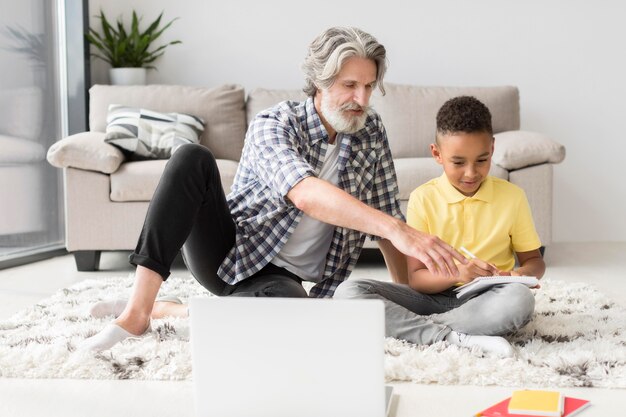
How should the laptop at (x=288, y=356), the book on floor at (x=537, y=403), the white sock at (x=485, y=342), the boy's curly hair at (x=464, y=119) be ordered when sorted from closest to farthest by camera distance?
the laptop at (x=288, y=356)
the book on floor at (x=537, y=403)
the white sock at (x=485, y=342)
the boy's curly hair at (x=464, y=119)

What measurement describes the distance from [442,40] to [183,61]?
1.40m

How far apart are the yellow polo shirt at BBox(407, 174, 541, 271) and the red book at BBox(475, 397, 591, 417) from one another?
640mm

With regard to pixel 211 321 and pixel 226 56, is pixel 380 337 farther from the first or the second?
pixel 226 56

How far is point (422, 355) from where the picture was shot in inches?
80.4

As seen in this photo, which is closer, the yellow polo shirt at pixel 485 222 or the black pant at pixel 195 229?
A: the black pant at pixel 195 229

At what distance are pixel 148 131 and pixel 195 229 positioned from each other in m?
1.92

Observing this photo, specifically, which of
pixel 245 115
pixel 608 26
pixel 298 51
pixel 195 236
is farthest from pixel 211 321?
pixel 608 26

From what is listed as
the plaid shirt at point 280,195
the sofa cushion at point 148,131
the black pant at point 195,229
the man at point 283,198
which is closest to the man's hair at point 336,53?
the man at point 283,198

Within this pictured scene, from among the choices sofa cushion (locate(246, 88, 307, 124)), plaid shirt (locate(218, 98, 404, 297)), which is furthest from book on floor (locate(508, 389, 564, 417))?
sofa cushion (locate(246, 88, 307, 124))

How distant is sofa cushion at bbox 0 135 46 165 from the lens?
3.96 m

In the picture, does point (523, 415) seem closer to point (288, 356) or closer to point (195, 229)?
point (288, 356)

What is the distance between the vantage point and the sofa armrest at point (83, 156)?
372cm

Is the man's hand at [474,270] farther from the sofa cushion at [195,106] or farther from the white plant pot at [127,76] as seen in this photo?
the white plant pot at [127,76]

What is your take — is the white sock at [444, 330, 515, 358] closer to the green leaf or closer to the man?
the man
